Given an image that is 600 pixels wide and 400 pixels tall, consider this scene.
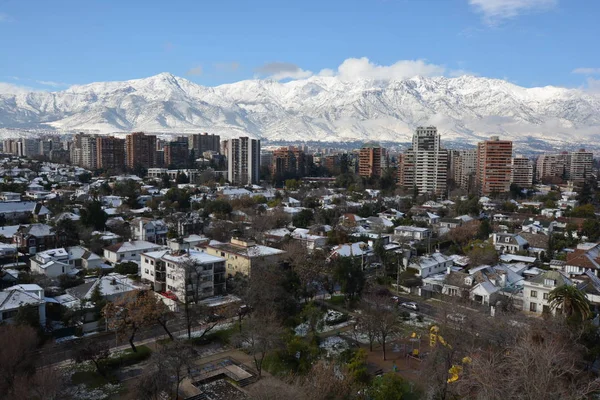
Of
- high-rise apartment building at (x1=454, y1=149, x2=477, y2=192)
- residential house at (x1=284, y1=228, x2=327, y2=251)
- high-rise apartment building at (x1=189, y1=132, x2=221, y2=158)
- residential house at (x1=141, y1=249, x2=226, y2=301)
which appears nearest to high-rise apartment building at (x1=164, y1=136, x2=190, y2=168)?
high-rise apartment building at (x1=189, y1=132, x2=221, y2=158)

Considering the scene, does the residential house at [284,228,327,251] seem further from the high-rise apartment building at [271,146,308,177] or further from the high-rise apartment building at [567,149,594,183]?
the high-rise apartment building at [567,149,594,183]

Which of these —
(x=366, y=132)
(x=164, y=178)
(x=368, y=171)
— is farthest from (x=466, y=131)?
(x=164, y=178)

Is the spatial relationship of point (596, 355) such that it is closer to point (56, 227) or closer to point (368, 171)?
point (56, 227)

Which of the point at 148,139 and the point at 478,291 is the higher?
the point at 148,139

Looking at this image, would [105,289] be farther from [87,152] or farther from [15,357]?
[87,152]

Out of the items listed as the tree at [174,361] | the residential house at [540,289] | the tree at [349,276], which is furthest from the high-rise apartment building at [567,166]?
the tree at [174,361]

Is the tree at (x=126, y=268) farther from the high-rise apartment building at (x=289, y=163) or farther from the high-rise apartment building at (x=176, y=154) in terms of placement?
the high-rise apartment building at (x=176, y=154)
